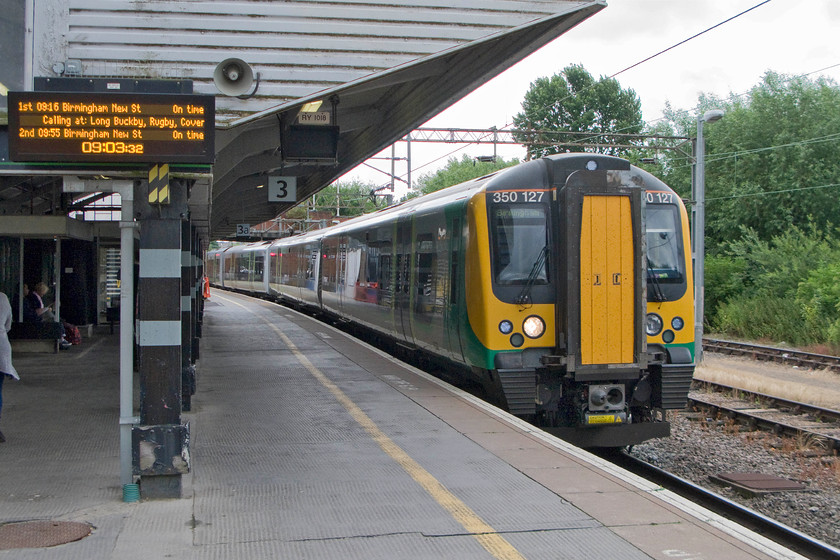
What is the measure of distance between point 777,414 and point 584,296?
5.84 meters

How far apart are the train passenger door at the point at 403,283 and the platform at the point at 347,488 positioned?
87.4 inches

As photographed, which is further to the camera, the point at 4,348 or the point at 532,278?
the point at 532,278

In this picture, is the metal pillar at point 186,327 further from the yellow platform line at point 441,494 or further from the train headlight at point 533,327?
the train headlight at point 533,327

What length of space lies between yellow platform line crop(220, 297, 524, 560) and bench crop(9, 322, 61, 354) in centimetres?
767

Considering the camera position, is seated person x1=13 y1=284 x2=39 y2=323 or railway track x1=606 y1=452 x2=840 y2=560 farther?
seated person x1=13 y1=284 x2=39 y2=323

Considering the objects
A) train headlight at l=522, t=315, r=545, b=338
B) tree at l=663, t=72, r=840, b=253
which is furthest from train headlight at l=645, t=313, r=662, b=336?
tree at l=663, t=72, r=840, b=253

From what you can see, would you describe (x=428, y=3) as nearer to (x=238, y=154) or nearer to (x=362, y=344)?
(x=238, y=154)

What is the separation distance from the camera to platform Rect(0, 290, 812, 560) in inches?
203

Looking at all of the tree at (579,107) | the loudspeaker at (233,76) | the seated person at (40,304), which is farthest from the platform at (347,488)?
the tree at (579,107)

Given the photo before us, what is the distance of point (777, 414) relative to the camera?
13.0 metres

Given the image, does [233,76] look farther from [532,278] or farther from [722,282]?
[722,282]

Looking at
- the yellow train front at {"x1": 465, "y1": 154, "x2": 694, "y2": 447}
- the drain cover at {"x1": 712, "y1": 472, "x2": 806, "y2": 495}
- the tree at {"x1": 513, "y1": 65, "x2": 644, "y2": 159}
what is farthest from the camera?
the tree at {"x1": 513, "y1": 65, "x2": 644, "y2": 159}

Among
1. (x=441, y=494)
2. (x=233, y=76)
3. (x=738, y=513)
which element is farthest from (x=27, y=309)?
(x=738, y=513)

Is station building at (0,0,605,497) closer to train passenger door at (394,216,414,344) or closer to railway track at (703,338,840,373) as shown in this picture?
train passenger door at (394,216,414,344)
